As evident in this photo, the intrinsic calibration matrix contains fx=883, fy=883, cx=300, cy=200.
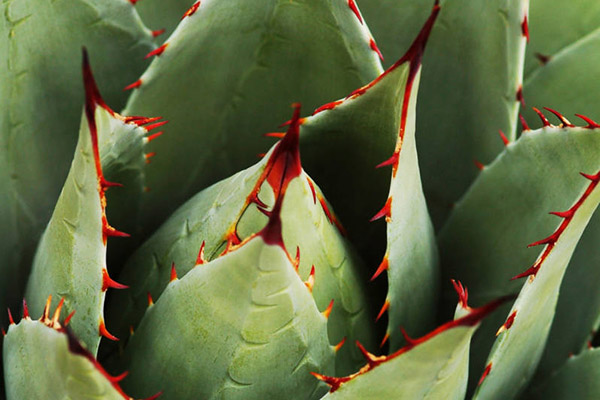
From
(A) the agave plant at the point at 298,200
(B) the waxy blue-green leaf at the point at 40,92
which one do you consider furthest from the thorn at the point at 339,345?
(B) the waxy blue-green leaf at the point at 40,92

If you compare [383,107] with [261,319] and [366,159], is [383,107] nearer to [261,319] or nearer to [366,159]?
[366,159]

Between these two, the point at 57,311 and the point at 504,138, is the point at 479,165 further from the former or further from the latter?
the point at 57,311

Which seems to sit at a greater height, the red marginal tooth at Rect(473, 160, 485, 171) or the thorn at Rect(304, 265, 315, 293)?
the thorn at Rect(304, 265, 315, 293)

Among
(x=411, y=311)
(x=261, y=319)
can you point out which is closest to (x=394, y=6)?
(x=411, y=311)

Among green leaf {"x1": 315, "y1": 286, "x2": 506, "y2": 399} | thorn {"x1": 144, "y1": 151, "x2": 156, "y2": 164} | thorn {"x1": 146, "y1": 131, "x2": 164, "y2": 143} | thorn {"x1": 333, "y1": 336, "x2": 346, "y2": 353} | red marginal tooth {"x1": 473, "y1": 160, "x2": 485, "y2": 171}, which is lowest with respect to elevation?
thorn {"x1": 333, "y1": 336, "x2": 346, "y2": 353}

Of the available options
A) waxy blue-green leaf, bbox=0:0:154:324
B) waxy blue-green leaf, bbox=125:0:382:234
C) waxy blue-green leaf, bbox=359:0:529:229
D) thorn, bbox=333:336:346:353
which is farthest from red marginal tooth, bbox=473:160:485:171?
waxy blue-green leaf, bbox=0:0:154:324

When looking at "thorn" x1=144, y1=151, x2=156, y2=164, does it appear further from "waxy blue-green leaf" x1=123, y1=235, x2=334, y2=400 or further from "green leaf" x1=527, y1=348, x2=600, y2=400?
"green leaf" x1=527, y1=348, x2=600, y2=400
